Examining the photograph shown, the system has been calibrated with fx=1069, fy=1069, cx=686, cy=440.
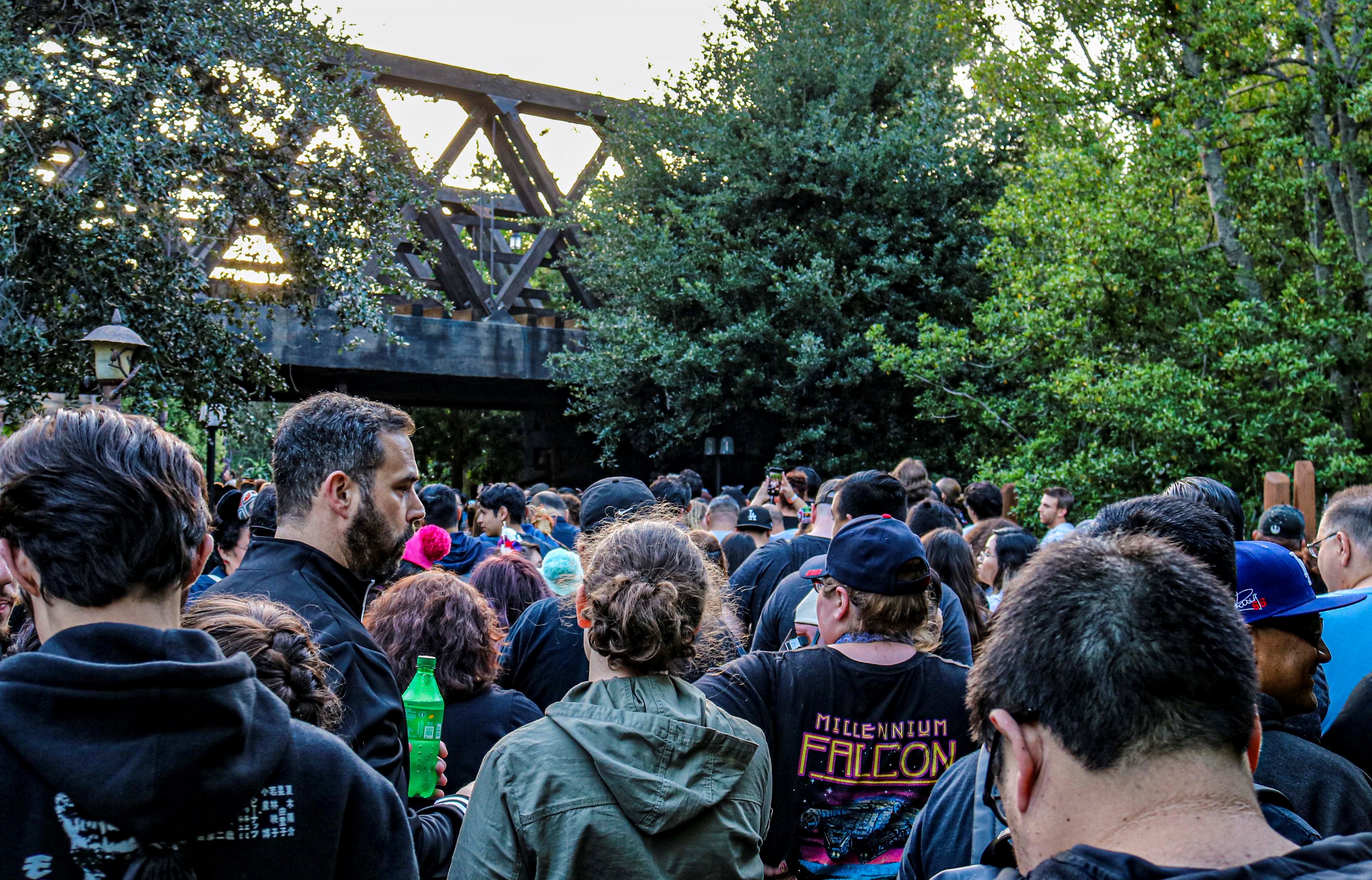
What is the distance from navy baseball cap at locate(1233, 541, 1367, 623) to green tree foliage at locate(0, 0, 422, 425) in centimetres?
1002

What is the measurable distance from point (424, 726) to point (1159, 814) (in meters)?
1.95

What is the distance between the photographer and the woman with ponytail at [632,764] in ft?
7.20

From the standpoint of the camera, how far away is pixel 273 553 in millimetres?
2797

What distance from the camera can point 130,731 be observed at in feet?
4.92

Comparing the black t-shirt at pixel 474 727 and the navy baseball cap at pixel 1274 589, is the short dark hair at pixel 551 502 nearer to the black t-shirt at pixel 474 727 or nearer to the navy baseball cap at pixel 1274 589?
the black t-shirt at pixel 474 727

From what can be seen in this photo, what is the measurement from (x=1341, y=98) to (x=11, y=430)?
13727mm

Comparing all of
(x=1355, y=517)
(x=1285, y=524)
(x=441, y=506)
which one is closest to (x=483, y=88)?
(x=441, y=506)

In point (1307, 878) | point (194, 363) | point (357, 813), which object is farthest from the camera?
point (194, 363)

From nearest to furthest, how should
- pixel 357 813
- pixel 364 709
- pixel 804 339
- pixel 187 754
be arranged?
1. pixel 187 754
2. pixel 357 813
3. pixel 364 709
4. pixel 804 339

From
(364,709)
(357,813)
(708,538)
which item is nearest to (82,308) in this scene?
(708,538)

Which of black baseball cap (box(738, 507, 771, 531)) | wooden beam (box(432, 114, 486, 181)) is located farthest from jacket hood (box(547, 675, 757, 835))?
wooden beam (box(432, 114, 486, 181))

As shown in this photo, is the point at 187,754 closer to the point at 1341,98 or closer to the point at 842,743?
the point at 842,743

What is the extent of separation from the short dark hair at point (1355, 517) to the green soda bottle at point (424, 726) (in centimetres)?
360

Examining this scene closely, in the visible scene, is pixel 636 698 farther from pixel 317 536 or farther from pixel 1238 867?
pixel 1238 867
